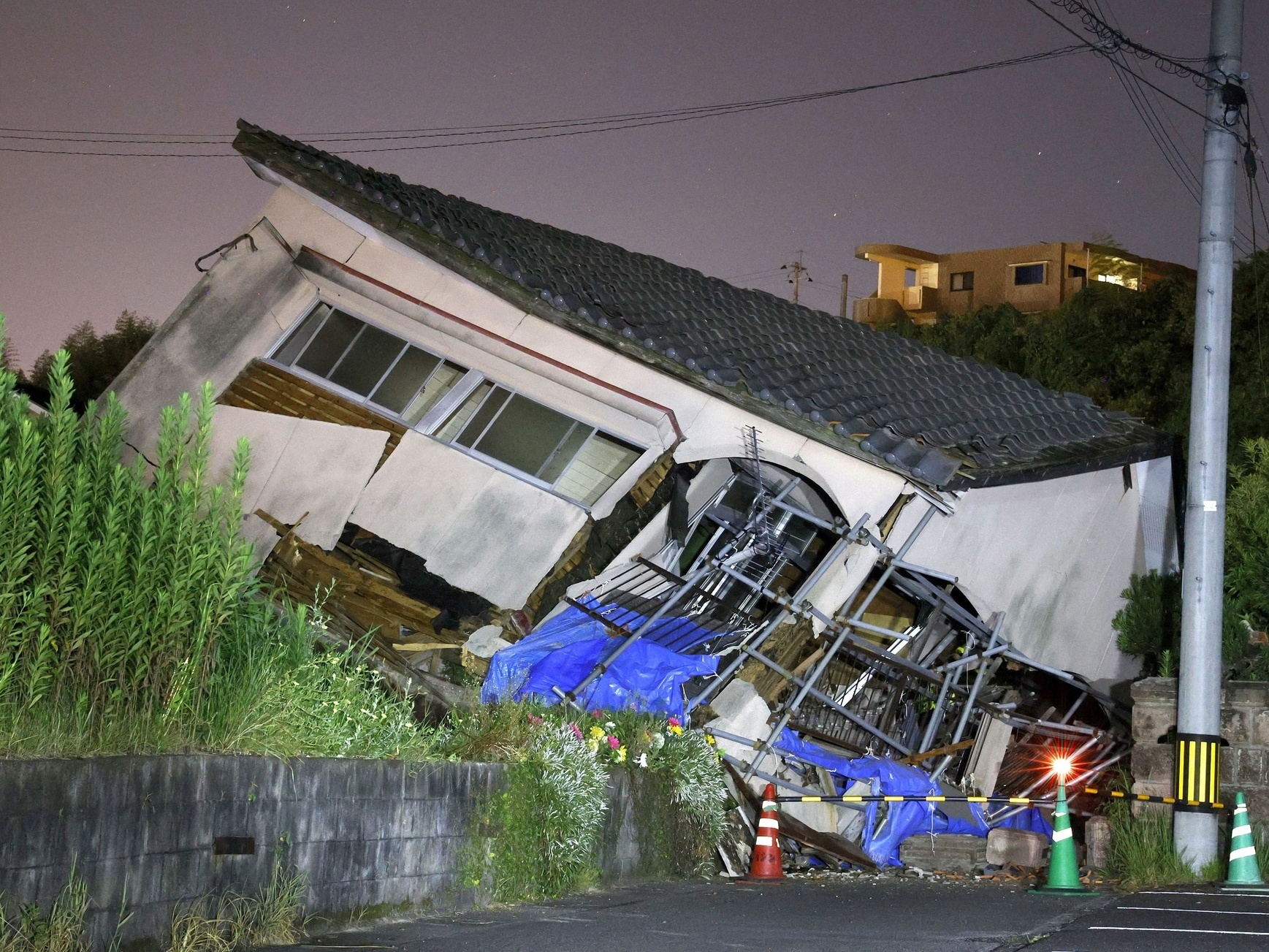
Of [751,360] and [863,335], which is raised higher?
[863,335]

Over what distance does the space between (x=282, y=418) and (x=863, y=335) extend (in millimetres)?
9993

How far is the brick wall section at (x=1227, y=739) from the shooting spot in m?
12.8

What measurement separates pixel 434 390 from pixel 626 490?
2700mm

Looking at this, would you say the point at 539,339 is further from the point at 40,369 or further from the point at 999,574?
the point at 40,369

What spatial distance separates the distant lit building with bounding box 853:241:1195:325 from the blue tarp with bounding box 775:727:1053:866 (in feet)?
154

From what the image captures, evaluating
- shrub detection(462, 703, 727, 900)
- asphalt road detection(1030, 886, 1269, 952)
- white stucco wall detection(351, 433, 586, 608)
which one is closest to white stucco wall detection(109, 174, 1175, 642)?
white stucco wall detection(351, 433, 586, 608)

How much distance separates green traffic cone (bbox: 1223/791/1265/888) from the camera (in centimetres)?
1147

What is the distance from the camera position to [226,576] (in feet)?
23.9

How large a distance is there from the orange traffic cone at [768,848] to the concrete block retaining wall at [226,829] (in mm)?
4053

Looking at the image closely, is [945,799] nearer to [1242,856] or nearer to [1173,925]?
[1242,856]

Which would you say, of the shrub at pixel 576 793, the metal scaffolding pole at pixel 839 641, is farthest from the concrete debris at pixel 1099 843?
the shrub at pixel 576 793

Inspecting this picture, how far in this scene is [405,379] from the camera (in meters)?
16.9

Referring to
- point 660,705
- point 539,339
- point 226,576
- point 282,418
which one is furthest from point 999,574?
point 226,576

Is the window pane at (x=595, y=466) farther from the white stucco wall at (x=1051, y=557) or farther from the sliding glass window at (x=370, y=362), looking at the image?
the white stucco wall at (x=1051, y=557)
